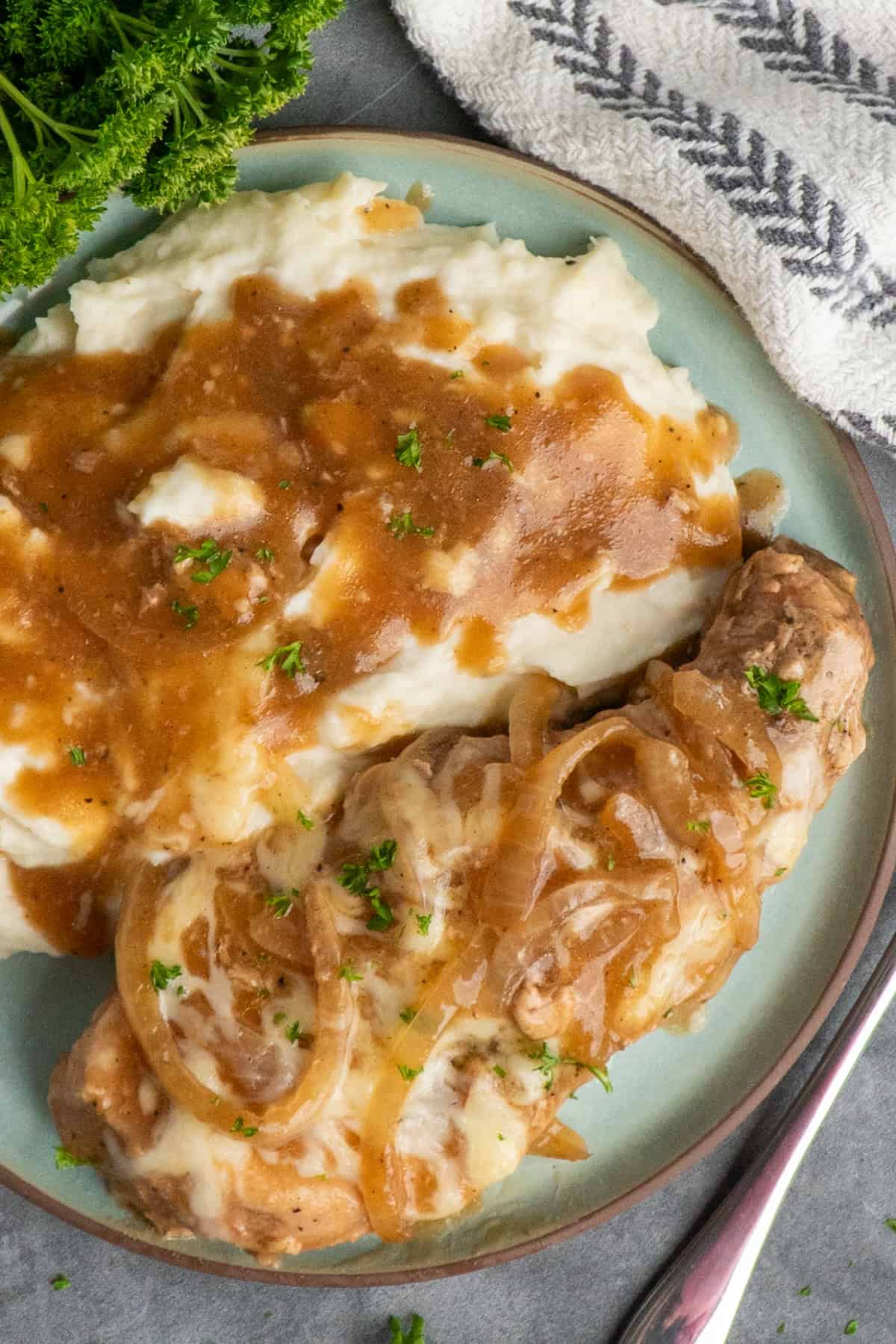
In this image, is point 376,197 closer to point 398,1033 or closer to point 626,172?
point 626,172

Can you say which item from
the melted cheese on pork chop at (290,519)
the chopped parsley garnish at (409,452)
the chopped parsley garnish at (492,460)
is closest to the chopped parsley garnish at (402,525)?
the melted cheese on pork chop at (290,519)

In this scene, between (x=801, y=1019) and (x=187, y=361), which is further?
(x=801, y=1019)

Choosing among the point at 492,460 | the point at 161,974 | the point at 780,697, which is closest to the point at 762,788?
the point at 780,697

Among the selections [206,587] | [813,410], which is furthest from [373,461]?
[813,410]

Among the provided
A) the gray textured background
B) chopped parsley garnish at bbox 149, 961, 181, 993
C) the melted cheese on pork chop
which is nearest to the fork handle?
the gray textured background

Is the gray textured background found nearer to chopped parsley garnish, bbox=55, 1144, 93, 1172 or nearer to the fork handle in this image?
the fork handle

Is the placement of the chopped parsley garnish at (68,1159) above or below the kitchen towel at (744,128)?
below

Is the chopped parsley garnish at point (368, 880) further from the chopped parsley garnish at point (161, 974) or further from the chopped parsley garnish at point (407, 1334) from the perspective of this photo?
the chopped parsley garnish at point (407, 1334)
